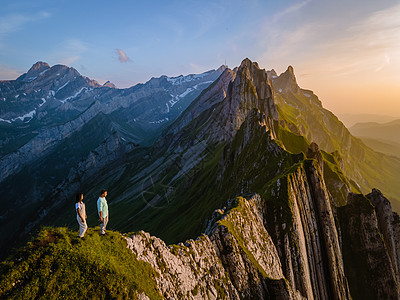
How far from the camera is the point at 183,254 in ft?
82.5

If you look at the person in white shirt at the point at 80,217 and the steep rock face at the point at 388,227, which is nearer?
the person in white shirt at the point at 80,217

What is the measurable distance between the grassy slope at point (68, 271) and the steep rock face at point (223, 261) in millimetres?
3111

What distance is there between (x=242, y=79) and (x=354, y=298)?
133 meters

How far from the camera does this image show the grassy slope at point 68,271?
1364cm

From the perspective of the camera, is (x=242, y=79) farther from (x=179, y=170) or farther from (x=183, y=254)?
(x=183, y=254)

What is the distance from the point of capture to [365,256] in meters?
55.1

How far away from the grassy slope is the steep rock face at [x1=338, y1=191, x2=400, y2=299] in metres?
58.2

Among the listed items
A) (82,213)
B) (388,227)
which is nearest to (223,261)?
(82,213)

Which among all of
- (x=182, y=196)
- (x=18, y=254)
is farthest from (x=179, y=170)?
(x=18, y=254)

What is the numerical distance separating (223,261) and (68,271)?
2076 centimetres

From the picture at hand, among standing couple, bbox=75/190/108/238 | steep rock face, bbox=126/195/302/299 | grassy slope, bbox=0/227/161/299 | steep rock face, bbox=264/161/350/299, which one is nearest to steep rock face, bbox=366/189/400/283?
steep rock face, bbox=264/161/350/299

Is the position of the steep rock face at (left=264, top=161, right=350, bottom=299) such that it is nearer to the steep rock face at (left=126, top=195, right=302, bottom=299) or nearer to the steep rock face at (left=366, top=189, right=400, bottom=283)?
the steep rock face at (left=126, top=195, right=302, bottom=299)

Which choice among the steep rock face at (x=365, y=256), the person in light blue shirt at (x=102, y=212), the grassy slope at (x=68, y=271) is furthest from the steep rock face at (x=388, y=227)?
the person in light blue shirt at (x=102, y=212)

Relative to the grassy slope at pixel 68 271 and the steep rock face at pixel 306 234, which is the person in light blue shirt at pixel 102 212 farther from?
the steep rock face at pixel 306 234
